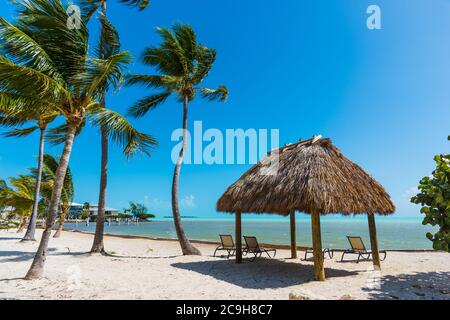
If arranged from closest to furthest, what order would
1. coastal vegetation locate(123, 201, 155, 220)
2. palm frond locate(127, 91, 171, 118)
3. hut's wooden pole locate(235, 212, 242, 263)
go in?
1. hut's wooden pole locate(235, 212, 242, 263)
2. palm frond locate(127, 91, 171, 118)
3. coastal vegetation locate(123, 201, 155, 220)

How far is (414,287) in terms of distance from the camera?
19.5ft

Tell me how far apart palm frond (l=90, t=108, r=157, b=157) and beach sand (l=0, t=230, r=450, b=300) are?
332 centimetres

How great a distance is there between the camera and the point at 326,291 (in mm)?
5598

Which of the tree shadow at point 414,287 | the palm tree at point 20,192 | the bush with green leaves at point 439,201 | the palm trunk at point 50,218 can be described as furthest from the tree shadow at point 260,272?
the palm tree at point 20,192

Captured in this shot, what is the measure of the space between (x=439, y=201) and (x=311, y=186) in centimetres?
219

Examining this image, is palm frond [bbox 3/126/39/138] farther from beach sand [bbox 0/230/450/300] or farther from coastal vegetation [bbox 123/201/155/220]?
coastal vegetation [bbox 123/201/155/220]

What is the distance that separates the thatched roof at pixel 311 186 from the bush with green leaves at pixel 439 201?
135 cm

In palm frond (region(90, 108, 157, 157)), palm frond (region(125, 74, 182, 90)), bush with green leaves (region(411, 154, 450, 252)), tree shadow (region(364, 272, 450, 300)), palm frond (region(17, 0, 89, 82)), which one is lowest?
tree shadow (region(364, 272, 450, 300))

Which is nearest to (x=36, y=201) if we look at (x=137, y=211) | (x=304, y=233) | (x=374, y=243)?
(x=374, y=243)

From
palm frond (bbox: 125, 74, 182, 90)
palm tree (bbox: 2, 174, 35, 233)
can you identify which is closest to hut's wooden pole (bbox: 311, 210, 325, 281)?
palm frond (bbox: 125, 74, 182, 90)

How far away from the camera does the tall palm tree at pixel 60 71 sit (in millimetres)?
6301

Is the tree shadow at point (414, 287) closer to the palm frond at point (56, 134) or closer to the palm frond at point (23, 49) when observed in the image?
the palm frond at point (23, 49)

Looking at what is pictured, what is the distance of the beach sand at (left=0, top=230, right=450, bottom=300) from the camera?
17.5 feet
